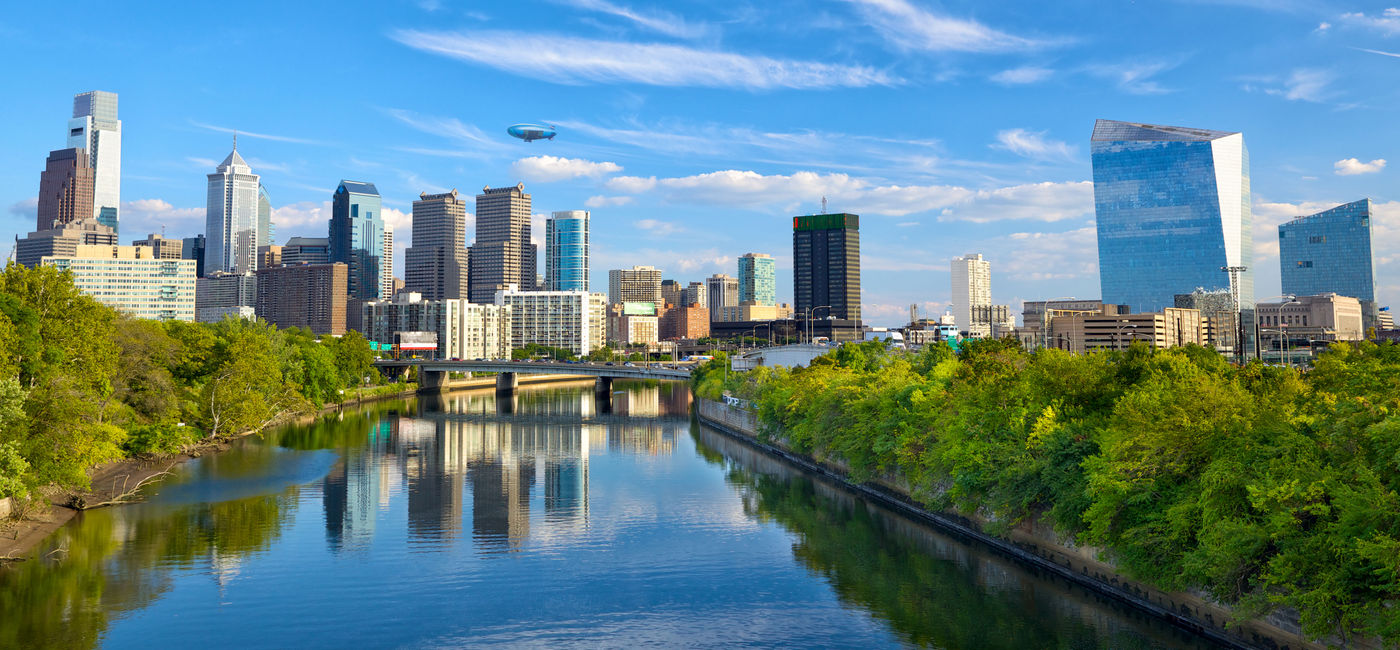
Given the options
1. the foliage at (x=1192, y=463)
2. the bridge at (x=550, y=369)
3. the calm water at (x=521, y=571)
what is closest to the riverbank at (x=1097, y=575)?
the calm water at (x=521, y=571)

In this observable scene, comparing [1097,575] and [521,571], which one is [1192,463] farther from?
[521,571]

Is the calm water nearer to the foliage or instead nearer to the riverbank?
the riverbank

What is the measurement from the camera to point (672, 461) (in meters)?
93.4

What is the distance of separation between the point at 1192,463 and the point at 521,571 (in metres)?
32.7

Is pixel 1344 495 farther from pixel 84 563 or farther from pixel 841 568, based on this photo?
pixel 84 563

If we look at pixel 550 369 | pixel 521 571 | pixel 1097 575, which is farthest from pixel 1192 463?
pixel 550 369

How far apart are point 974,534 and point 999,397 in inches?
341

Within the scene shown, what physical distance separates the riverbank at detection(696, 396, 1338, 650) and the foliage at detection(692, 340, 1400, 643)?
1.26 m

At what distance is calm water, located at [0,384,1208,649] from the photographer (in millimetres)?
39281

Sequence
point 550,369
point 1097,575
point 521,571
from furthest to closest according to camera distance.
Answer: point 550,369 < point 521,571 < point 1097,575

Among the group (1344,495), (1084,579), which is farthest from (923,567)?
(1344,495)

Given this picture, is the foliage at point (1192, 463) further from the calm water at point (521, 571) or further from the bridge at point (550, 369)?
the bridge at point (550, 369)

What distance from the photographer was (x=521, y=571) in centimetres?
4881

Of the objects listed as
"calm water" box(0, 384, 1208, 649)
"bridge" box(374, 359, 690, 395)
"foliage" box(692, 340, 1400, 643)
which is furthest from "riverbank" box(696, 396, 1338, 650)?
"bridge" box(374, 359, 690, 395)
